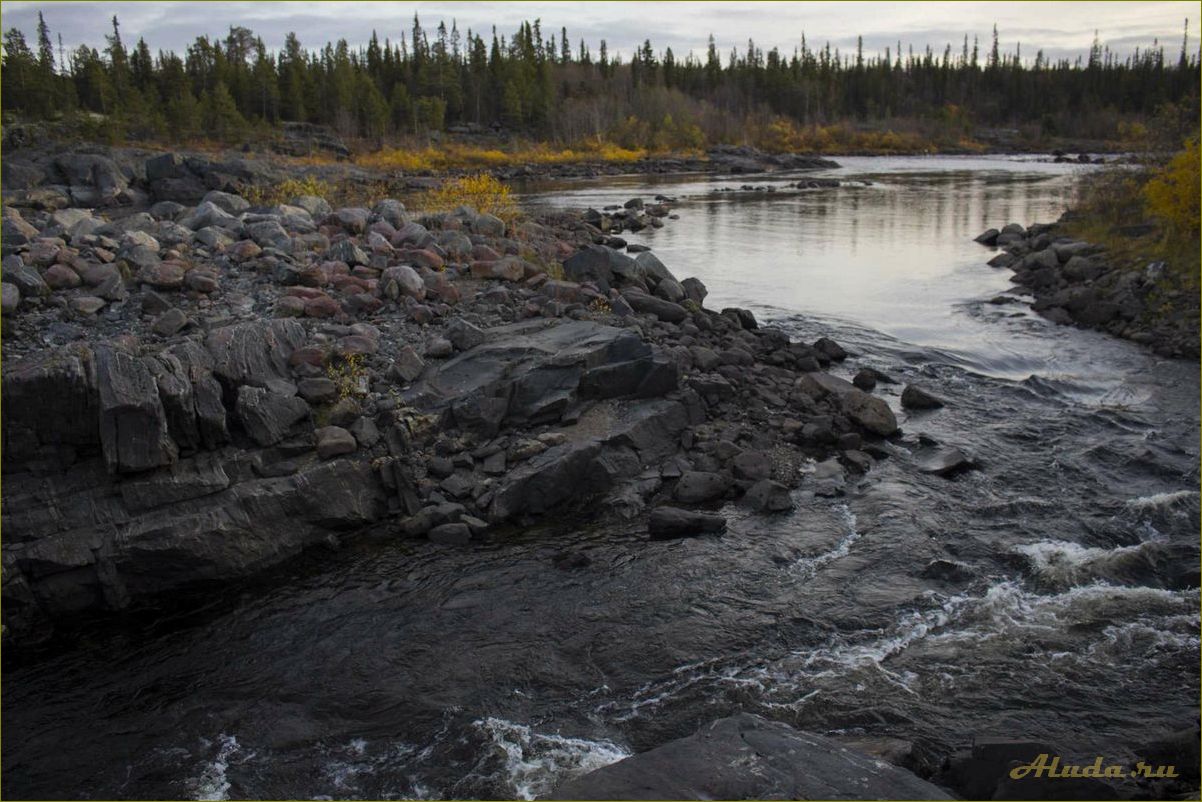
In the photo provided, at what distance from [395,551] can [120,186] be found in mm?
41540

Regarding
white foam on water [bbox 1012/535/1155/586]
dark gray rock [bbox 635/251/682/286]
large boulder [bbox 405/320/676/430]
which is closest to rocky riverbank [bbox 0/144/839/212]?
dark gray rock [bbox 635/251/682/286]

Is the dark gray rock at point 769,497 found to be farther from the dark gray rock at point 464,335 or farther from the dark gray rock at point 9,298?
the dark gray rock at point 9,298

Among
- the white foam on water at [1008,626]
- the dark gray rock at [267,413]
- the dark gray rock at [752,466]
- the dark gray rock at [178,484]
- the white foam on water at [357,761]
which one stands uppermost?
the dark gray rock at [267,413]

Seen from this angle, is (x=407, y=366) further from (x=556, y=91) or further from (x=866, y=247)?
(x=556, y=91)

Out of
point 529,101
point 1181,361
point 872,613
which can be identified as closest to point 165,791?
→ point 872,613

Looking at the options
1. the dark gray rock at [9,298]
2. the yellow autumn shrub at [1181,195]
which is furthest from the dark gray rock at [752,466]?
the yellow autumn shrub at [1181,195]

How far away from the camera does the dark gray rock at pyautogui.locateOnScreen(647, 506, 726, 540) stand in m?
11.5

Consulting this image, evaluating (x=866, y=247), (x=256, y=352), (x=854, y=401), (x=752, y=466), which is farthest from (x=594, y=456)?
(x=866, y=247)

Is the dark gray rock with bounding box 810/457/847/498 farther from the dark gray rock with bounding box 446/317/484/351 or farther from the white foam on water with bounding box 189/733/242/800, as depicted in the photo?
the white foam on water with bounding box 189/733/242/800

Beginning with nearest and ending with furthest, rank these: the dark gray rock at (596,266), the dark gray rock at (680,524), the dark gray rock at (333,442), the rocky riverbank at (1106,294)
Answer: the dark gray rock at (680,524)
the dark gray rock at (333,442)
the dark gray rock at (596,266)
the rocky riverbank at (1106,294)

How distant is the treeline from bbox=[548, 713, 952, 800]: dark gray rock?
3018 inches

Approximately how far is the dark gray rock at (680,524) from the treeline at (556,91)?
72425 millimetres

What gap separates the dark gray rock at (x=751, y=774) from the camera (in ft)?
19.5

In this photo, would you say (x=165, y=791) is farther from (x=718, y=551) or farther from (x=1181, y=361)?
(x=1181, y=361)
